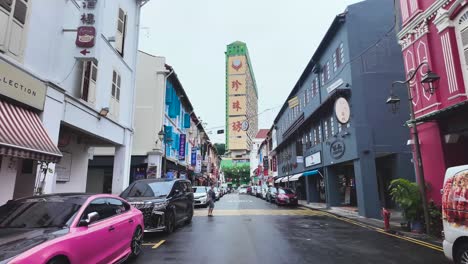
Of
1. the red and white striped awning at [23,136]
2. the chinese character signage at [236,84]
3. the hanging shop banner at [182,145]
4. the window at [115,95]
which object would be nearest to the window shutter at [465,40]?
the red and white striped awning at [23,136]

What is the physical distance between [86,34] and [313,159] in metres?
21.4

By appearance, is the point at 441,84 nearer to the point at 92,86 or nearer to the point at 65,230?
the point at 65,230

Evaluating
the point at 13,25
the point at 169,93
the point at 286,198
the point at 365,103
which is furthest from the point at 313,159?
the point at 13,25

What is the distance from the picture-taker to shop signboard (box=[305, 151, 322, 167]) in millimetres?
25847

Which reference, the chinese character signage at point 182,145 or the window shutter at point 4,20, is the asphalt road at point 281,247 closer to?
the window shutter at point 4,20

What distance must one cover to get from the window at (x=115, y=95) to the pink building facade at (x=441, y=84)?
43.5ft

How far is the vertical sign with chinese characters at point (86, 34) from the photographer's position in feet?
36.2

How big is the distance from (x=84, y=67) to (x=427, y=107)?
13.8m

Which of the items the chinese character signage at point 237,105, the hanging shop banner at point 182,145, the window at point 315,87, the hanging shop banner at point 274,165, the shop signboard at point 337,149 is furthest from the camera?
the chinese character signage at point 237,105

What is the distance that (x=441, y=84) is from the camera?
40.1 feet

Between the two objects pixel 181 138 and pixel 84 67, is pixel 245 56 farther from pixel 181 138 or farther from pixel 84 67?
pixel 84 67

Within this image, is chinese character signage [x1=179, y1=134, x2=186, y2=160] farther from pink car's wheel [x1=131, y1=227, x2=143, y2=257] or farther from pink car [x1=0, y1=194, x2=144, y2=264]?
pink car [x1=0, y1=194, x2=144, y2=264]

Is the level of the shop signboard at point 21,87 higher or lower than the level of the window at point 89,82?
lower

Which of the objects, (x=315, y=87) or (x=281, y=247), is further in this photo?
(x=315, y=87)
